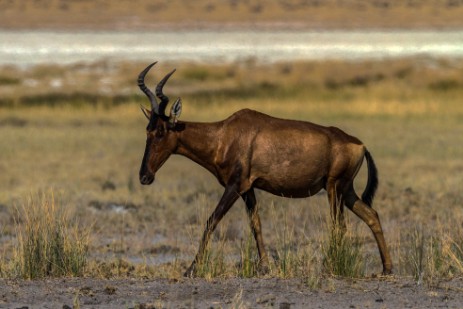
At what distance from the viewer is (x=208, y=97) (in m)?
34.8

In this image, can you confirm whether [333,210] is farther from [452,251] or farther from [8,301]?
[8,301]

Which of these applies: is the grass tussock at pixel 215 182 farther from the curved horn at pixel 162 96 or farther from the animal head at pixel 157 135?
the curved horn at pixel 162 96

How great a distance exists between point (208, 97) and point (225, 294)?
25.1m

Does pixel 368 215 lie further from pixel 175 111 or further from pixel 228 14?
pixel 228 14

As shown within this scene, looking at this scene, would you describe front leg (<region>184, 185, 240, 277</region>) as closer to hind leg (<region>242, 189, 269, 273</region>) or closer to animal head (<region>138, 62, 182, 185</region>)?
hind leg (<region>242, 189, 269, 273</region>)

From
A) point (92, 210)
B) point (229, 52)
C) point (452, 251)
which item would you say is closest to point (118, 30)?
point (229, 52)

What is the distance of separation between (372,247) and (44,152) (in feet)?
36.1

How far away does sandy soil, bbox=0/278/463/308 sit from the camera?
31.5 ft

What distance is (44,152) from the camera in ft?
77.5

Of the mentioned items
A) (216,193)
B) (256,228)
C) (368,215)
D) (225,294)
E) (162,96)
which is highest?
(162,96)

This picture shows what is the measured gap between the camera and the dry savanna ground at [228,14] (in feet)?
226

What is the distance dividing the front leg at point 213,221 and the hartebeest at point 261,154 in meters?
0.03

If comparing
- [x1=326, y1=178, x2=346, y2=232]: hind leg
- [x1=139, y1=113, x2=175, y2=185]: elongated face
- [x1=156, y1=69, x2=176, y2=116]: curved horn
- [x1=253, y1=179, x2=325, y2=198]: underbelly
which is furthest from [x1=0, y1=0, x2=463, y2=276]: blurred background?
[x1=156, y1=69, x2=176, y2=116]: curved horn

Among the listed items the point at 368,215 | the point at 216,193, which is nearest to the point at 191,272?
the point at 368,215
